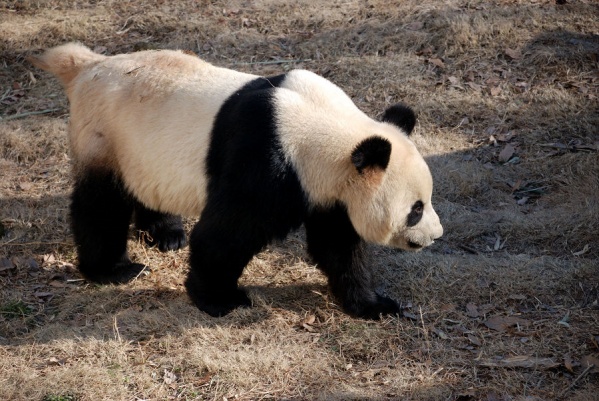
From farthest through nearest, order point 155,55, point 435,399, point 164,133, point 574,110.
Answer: point 574,110 → point 155,55 → point 164,133 → point 435,399

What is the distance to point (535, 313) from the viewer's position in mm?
5777

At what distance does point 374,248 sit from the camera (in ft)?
22.3

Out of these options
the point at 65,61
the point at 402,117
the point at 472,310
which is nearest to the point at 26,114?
the point at 65,61

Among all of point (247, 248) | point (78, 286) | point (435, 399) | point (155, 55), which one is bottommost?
point (78, 286)

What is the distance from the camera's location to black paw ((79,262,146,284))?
20.9 ft

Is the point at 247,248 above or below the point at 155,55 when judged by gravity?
below

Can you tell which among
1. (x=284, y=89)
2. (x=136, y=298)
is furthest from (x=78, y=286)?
(x=284, y=89)

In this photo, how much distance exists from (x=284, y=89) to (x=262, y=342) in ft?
6.49

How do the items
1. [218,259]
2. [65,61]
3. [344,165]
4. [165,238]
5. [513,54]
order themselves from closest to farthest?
[344,165]
[218,259]
[65,61]
[165,238]
[513,54]

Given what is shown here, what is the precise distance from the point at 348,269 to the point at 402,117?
1.33 metres

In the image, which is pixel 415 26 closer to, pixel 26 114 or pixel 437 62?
pixel 437 62

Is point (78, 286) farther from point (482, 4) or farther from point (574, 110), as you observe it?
point (482, 4)

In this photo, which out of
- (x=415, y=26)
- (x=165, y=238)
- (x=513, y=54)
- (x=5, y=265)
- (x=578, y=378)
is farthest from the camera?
(x=415, y=26)

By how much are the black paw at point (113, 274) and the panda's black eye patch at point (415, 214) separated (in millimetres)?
2618
